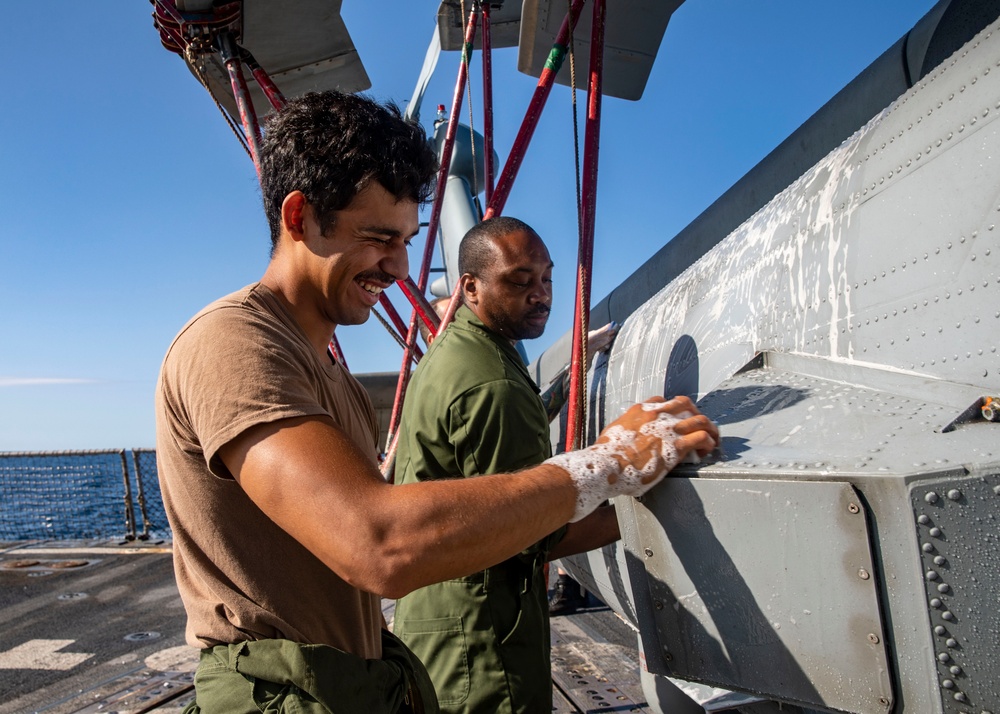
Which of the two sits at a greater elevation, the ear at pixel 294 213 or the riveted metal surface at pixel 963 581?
the ear at pixel 294 213

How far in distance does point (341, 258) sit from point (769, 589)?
3.65 feet

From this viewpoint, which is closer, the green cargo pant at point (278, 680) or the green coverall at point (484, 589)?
the green cargo pant at point (278, 680)

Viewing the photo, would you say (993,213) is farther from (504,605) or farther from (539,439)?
(504,605)

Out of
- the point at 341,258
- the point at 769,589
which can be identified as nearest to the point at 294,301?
the point at 341,258

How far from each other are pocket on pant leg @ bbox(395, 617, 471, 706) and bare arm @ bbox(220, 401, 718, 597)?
121cm

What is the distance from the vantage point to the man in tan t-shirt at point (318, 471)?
1169 mm

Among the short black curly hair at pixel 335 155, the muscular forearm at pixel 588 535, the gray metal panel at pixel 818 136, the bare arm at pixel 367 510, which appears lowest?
the muscular forearm at pixel 588 535

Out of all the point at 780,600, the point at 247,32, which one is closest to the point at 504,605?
the point at 780,600

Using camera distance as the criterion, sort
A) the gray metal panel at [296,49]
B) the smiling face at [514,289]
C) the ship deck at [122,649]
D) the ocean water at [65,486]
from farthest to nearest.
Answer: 1. the ocean water at [65,486]
2. the gray metal panel at [296,49]
3. the ship deck at [122,649]
4. the smiling face at [514,289]

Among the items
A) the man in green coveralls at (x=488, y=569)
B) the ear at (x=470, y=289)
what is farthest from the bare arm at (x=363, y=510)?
the ear at (x=470, y=289)

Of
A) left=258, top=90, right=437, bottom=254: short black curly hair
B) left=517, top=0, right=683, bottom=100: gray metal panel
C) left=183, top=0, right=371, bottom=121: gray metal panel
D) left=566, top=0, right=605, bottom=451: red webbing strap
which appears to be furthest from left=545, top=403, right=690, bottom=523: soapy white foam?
left=183, top=0, right=371, bottom=121: gray metal panel

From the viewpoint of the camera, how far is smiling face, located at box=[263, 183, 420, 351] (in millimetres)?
1527

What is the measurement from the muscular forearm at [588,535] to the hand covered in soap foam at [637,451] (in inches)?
36.1

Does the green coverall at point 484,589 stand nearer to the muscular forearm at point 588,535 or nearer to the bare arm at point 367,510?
the muscular forearm at point 588,535
